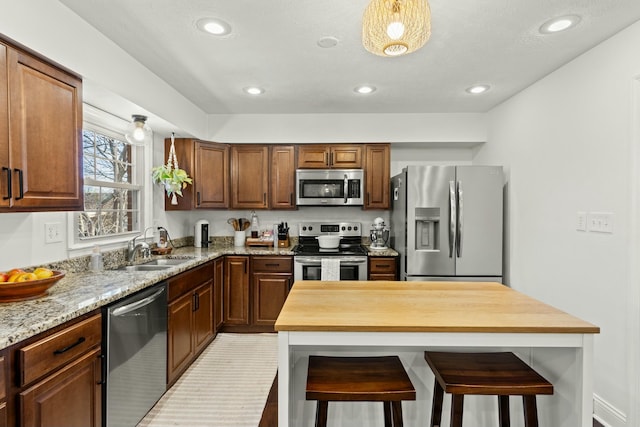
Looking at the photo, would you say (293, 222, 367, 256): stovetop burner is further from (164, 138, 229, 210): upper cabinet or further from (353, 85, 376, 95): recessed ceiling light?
(353, 85, 376, 95): recessed ceiling light

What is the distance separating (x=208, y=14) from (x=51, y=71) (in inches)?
34.6

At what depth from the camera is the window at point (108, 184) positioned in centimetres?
263

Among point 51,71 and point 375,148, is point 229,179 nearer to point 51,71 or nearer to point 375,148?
point 375,148

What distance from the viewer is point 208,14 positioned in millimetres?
1952

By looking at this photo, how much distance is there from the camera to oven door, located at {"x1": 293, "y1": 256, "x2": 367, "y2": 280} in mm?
3551

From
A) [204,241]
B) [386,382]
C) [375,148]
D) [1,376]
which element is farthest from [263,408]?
[375,148]

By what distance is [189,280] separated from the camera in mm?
2752

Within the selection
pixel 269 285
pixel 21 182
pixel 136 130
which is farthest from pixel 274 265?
pixel 21 182

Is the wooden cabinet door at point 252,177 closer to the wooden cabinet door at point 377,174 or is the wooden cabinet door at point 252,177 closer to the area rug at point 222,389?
the wooden cabinet door at point 377,174

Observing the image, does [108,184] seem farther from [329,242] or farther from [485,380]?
[485,380]

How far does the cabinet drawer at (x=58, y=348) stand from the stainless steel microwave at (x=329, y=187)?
2574 millimetres

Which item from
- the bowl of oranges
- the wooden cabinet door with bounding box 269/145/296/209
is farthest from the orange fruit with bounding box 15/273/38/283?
the wooden cabinet door with bounding box 269/145/296/209

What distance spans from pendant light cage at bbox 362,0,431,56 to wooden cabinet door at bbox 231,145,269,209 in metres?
2.63

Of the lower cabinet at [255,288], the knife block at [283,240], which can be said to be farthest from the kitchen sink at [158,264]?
the knife block at [283,240]
